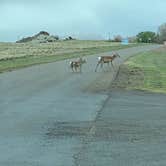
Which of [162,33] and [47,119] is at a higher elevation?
[47,119]

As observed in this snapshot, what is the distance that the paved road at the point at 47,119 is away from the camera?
397 inches

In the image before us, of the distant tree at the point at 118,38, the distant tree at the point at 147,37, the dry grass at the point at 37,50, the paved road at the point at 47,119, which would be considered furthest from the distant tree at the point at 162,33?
the paved road at the point at 47,119

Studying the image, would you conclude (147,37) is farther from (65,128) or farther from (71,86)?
(65,128)

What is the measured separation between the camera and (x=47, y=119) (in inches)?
572

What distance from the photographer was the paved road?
1008 centimetres

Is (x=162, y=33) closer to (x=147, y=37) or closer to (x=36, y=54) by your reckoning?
(x=147, y=37)

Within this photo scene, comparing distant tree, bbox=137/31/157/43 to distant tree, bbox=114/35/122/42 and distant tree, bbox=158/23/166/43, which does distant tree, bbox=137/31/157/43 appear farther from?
distant tree, bbox=114/35/122/42

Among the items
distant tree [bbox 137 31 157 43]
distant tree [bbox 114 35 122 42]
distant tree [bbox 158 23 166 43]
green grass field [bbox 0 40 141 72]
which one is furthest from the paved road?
distant tree [bbox 137 31 157 43]

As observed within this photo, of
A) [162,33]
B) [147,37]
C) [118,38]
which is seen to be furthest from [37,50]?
[118,38]

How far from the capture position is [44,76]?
30250mm

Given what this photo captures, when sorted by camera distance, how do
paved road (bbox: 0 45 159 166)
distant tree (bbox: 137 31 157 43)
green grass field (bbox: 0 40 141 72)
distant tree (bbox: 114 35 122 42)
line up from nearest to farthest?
paved road (bbox: 0 45 159 166)
green grass field (bbox: 0 40 141 72)
distant tree (bbox: 114 35 122 42)
distant tree (bbox: 137 31 157 43)

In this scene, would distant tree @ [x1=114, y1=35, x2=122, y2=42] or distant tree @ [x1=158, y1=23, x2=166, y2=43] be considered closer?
distant tree @ [x1=158, y1=23, x2=166, y2=43]

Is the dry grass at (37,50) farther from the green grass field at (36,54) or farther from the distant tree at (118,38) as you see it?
the distant tree at (118,38)

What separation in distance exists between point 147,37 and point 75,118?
16376 cm
